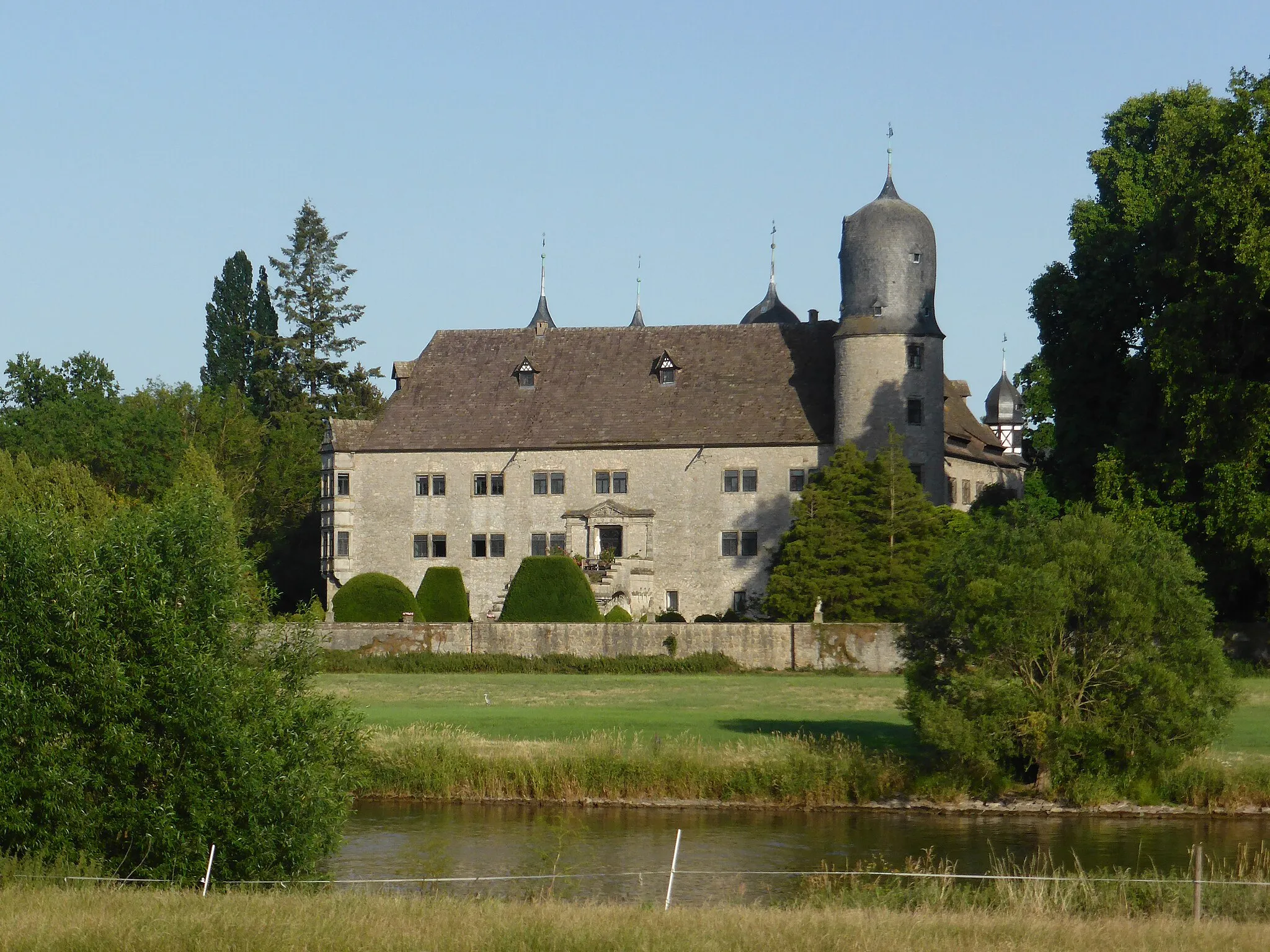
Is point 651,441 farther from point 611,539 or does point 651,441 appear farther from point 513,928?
point 513,928

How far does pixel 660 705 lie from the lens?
35.5m

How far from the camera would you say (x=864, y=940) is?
1312 centimetres

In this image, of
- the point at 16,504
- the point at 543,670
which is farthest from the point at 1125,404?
the point at 16,504

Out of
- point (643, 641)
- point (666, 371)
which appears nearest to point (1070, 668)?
point (643, 641)

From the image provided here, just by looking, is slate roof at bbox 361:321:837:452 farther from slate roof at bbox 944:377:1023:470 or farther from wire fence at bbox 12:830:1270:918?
wire fence at bbox 12:830:1270:918

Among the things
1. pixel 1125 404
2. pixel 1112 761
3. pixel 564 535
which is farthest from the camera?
pixel 564 535

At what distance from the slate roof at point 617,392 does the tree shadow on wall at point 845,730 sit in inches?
1053

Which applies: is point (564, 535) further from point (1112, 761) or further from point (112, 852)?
point (112, 852)

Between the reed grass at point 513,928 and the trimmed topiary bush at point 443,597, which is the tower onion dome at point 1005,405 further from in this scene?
the reed grass at point 513,928

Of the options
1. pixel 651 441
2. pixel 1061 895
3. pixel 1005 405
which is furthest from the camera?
pixel 1005 405

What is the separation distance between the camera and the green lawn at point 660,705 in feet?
97.6

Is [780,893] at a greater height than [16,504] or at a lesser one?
lesser

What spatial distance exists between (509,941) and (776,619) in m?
39.1

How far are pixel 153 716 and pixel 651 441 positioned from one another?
4127 cm
